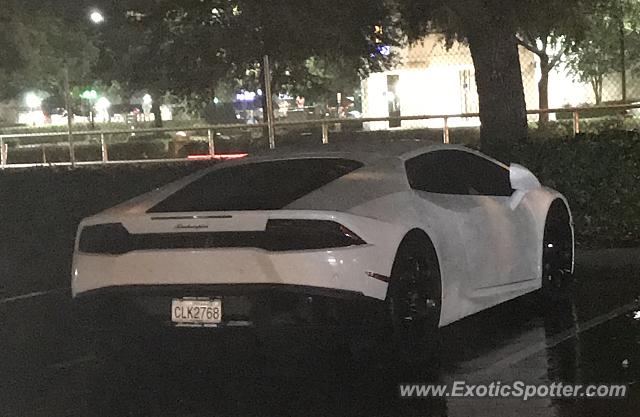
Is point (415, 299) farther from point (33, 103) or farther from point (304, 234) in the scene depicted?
point (33, 103)

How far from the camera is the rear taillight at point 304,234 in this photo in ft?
21.3

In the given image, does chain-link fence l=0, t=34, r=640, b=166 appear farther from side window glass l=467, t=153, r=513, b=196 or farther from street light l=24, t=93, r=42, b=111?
street light l=24, t=93, r=42, b=111

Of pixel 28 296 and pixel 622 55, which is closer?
pixel 28 296

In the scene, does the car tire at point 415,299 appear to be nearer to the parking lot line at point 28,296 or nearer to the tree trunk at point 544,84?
the parking lot line at point 28,296

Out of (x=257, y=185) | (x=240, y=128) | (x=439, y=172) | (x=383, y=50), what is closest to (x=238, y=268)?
(x=257, y=185)

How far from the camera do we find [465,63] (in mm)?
20703

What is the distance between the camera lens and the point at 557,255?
909 centimetres

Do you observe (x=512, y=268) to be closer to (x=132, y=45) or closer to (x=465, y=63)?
(x=465, y=63)

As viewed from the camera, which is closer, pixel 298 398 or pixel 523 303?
pixel 298 398

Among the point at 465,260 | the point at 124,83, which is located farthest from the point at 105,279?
the point at 124,83

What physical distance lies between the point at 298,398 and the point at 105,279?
4.80 ft

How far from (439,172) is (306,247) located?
73.9 inches

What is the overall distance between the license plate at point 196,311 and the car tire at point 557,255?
3275mm

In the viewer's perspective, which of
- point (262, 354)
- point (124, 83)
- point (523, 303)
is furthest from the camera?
point (124, 83)
